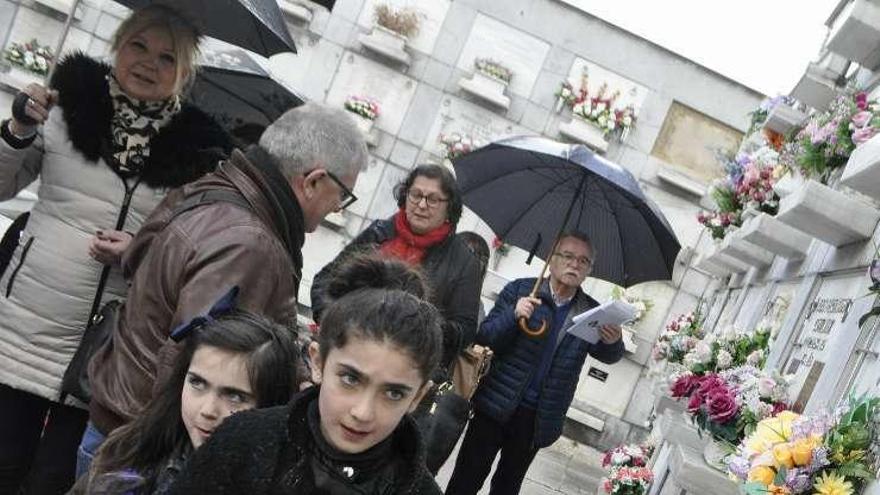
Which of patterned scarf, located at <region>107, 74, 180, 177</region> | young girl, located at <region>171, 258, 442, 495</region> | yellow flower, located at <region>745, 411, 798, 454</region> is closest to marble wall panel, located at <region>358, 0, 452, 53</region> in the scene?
yellow flower, located at <region>745, 411, 798, 454</region>

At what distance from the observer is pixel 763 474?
9.71ft

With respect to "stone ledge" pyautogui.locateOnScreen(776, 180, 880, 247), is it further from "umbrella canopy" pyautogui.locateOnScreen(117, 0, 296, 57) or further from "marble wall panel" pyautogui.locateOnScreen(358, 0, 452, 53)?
"marble wall panel" pyautogui.locateOnScreen(358, 0, 452, 53)

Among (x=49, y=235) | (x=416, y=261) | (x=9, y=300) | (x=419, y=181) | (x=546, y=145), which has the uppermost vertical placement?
(x=546, y=145)

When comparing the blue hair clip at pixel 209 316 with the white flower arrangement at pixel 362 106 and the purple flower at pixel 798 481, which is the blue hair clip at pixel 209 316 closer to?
the purple flower at pixel 798 481

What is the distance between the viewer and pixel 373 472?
1628 mm

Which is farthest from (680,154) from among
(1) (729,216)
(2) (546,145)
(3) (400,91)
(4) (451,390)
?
(4) (451,390)

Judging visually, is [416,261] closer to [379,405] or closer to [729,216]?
[379,405]

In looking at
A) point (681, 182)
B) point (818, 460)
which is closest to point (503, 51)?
point (681, 182)

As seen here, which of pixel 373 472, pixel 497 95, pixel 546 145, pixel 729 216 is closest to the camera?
pixel 373 472

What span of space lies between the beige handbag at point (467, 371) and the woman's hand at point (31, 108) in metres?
1.93

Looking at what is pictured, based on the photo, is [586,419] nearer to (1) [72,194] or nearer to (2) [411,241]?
(2) [411,241]

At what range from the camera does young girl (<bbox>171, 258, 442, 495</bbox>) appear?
63.0 inches

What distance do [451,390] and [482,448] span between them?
2.39 ft

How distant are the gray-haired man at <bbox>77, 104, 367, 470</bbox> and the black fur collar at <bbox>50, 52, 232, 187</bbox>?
31cm
